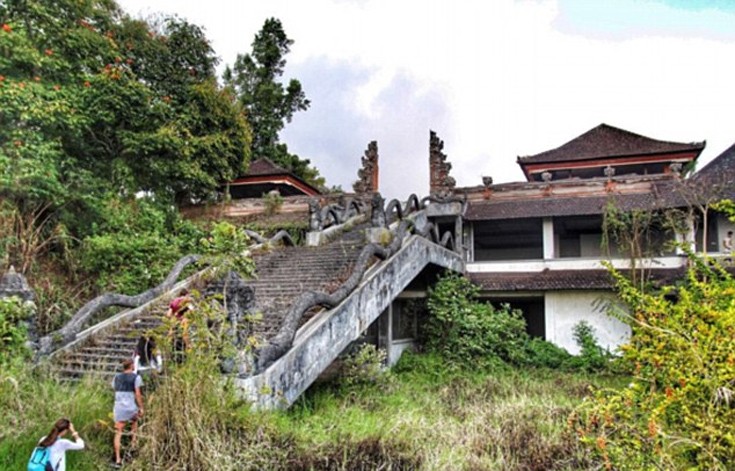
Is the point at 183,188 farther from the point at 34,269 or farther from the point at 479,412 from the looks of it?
the point at 479,412

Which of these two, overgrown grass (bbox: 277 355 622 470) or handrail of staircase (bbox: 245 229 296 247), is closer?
overgrown grass (bbox: 277 355 622 470)

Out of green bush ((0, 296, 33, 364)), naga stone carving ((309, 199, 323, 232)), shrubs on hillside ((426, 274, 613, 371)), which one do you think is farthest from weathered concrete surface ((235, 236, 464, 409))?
green bush ((0, 296, 33, 364))

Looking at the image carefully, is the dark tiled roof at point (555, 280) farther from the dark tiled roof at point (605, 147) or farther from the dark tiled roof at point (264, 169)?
the dark tiled roof at point (264, 169)

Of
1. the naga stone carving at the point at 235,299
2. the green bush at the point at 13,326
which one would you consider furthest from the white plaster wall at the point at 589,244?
the green bush at the point at 13,326

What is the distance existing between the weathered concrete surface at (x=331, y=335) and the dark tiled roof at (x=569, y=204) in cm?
396

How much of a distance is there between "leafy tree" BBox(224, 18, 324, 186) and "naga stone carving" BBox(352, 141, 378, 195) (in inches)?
330

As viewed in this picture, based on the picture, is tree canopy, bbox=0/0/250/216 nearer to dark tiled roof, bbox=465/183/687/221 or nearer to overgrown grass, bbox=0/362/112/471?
overgrown grass, bbox=0/362/112/471

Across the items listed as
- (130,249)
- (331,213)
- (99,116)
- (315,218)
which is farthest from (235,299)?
(99,116)

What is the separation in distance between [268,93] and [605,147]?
1574 centimetres

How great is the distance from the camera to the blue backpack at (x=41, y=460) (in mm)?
4266

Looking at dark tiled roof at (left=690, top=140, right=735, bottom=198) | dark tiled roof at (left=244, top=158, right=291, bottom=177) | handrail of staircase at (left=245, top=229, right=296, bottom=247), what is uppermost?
dark tiled roof at (left=244, top=158, right=291, bottom=177)

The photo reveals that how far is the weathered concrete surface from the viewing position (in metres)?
6.40

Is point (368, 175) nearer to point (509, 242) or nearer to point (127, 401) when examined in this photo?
point (509, 242)

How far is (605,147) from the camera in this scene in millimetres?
18344
